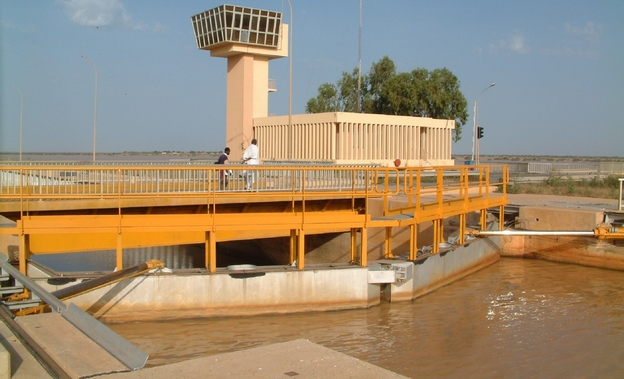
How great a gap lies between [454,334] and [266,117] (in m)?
32.7

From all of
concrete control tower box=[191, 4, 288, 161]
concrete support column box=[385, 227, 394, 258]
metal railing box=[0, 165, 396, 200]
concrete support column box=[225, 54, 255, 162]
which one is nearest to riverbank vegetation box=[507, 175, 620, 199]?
metal railing box=[0, 165, 396, 200]

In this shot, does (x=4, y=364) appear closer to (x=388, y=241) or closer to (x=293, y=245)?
(x=293, y=245)

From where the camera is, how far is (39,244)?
11492 millimetres

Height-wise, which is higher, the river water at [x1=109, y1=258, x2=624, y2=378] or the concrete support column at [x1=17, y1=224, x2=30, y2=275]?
the concrete support column at [x1=17, y1=224, x2=30, y2=275]

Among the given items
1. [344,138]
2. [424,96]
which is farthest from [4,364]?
[424,96]

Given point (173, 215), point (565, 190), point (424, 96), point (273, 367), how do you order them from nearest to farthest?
point (273, 367), point (173, 215), point (565, 190), point (424, 96)

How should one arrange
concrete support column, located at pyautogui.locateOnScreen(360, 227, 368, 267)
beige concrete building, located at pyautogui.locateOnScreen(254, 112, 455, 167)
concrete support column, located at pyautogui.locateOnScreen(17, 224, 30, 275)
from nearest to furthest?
1. concrete support column, located at pyautogui.locateOnScreen(17, 224, 30, 275)
2. concrete support column, located at pyautogui.locateOnScreen(360, 227, 368, 267)
3. beige concrete building, located at pyautogui.locateOnScreen(254, 112, 455, 167)

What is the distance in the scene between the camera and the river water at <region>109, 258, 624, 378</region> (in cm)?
894

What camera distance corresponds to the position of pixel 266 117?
4181 centimetres

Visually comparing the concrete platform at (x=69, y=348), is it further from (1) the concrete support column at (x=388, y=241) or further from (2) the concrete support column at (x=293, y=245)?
(1) the concrete support column at (x=388, y=241)

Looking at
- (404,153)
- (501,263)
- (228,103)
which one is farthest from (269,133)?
(501,263)

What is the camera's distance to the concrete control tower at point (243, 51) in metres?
39.5

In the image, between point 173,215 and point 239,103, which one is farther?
point 239,103

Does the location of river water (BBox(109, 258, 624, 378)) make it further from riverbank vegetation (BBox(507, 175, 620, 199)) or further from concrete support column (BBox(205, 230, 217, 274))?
riverbank vegetation (BBox(507, 175, 620, 199))
